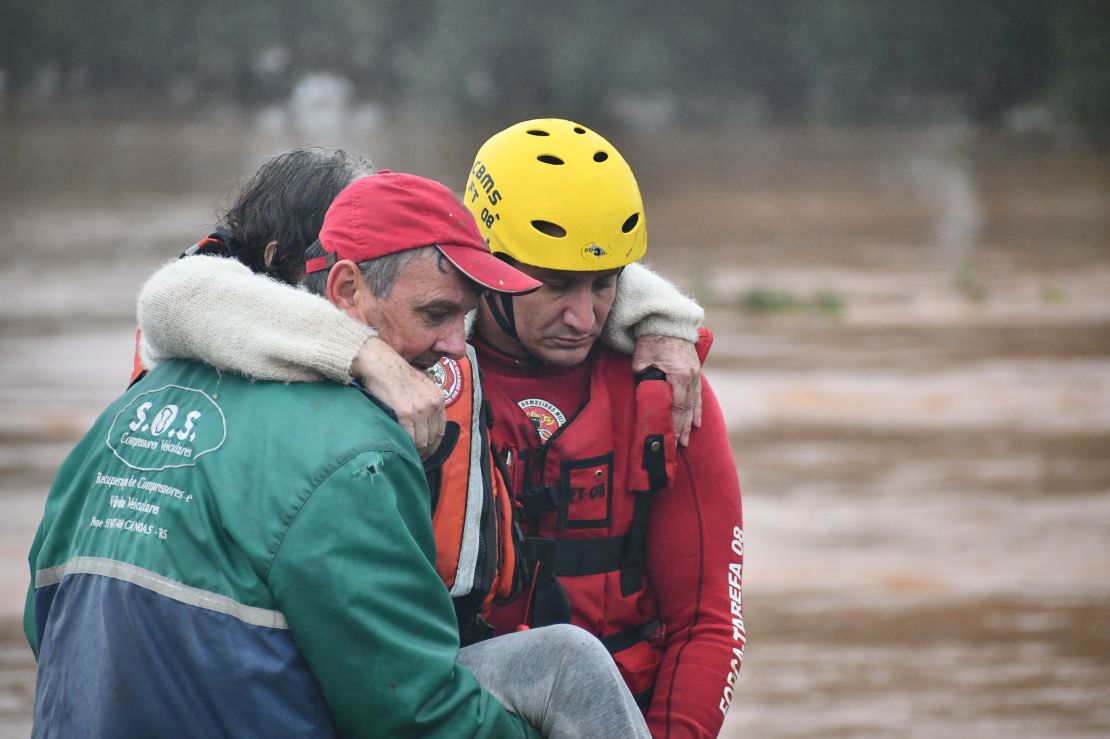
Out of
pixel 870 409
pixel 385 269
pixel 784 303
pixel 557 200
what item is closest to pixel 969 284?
pixel 784 303

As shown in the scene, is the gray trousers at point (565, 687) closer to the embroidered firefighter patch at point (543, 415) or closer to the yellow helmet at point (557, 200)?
the embroidered firefighter patch at point (543, 415)

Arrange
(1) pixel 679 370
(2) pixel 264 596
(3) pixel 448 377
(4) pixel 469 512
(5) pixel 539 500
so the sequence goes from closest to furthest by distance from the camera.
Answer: (2) pixel 264 596 → (4) pixel 469 512 → (3) pixel 448 377 → (5) pixel 539 500 → (1) pixel 679 370

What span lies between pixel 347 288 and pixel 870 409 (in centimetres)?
1027

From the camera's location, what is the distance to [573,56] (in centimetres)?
4778

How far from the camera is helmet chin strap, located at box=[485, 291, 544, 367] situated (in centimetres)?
315

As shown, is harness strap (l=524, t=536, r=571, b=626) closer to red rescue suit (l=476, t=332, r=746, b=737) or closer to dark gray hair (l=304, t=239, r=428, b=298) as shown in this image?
red rescue suit (l=476, t=332, r=746, b=737)

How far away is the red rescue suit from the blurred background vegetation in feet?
128

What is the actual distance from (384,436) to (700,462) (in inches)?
42.7

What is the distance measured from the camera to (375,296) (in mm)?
2424

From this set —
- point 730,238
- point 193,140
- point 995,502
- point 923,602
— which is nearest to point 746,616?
point 923,602

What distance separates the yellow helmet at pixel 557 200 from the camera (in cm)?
312

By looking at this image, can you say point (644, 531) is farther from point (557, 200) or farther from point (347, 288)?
point (347, 288)

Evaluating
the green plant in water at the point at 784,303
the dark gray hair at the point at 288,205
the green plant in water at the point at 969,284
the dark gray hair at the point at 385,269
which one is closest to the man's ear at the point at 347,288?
the dark gray hair at the point at 385,269

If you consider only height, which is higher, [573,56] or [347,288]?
[573,56]
